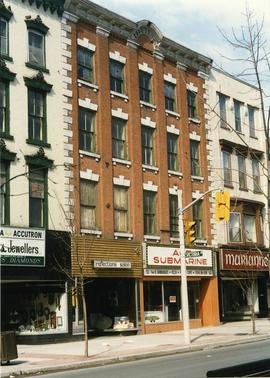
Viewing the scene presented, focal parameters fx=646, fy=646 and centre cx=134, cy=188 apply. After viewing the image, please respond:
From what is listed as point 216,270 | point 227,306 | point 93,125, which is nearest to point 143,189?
point 93,125

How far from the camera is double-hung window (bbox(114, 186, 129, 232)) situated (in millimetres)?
30875

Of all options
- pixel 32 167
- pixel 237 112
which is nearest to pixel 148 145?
pixel 32 167

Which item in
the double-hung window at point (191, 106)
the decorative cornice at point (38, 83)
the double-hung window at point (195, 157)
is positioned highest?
the double-hung window at point (191, 106)

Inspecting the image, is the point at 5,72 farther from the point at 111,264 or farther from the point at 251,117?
the point at 251,117

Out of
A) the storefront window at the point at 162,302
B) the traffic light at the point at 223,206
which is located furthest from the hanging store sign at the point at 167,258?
the traffic light at the point at 223,206

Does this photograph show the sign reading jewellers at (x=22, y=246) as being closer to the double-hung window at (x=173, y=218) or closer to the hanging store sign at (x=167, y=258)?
the hanging store sign at (x=167, y=258)

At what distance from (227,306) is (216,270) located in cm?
354

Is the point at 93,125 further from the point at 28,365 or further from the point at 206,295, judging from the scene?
the point at 28,365

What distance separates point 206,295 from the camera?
36000mm

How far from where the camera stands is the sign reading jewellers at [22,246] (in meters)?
24.6

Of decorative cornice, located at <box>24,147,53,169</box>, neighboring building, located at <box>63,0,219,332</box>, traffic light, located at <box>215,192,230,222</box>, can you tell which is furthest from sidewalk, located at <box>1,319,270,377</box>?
decorative cornice, located at <box>24,147,53,169</box>

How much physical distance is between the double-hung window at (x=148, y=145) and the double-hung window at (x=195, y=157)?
3.56 m

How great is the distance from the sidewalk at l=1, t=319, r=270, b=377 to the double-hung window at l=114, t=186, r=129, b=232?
5189 mm

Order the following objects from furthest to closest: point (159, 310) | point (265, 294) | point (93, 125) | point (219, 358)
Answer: point (265, 294), point (159, 310), point (93, 125), point (219, 358)
